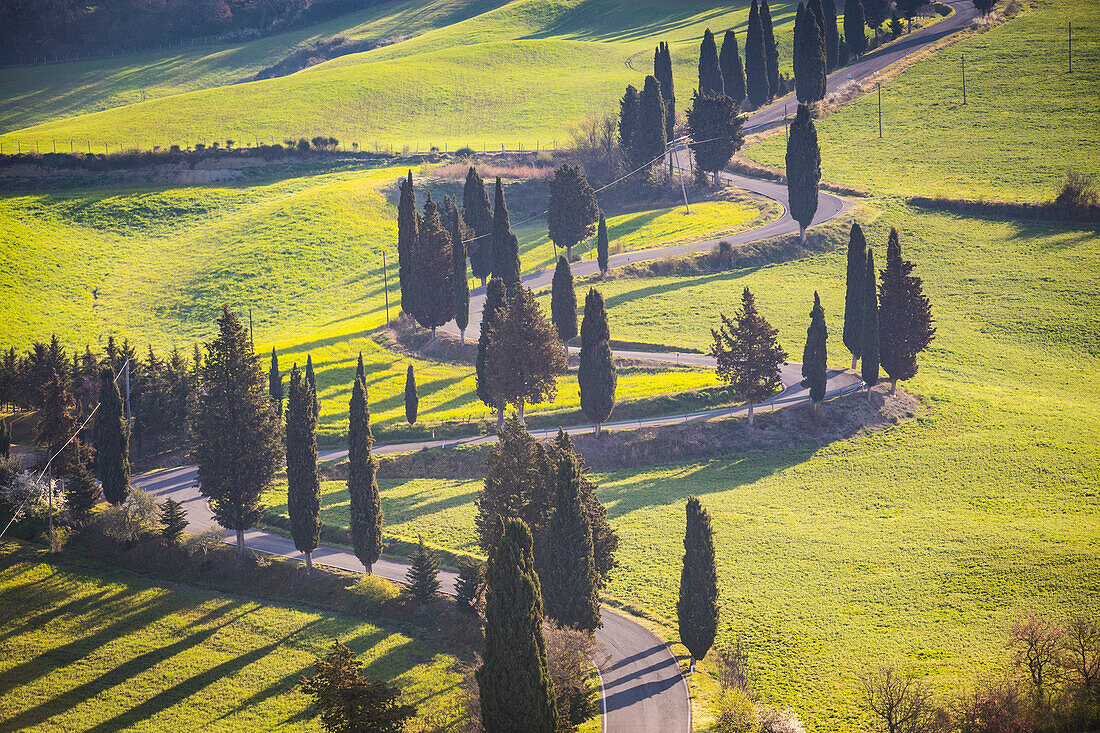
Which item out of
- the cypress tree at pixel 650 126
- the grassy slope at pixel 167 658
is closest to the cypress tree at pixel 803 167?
the cypress tree at pixel 650 126

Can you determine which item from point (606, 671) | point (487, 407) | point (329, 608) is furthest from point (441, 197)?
point (606, 671)

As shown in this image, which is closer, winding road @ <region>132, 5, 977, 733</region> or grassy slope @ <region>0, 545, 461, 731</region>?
winding road @ <region>132, 5, 977, 733</region>

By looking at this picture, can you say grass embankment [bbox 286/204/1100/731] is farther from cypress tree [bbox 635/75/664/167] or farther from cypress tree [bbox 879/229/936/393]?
cypress tree [bbox 635/75/664/167]

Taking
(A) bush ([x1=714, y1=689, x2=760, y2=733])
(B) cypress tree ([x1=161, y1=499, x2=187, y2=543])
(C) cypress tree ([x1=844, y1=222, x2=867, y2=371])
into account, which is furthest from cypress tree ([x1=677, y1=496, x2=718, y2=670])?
(C) cypress tree ([x1=844, y1=222, x2=867, y2=371])

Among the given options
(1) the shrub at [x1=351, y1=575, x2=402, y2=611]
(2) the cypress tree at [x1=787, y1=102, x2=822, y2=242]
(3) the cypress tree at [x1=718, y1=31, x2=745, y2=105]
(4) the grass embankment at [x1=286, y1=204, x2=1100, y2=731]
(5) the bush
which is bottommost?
(4) the grass embankment at [x1=286, y1=204, x2=1100, y2=731]

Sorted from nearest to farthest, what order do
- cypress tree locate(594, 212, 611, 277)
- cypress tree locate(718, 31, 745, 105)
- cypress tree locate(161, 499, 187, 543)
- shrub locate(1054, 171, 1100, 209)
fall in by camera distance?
cypress tree locate(161, 499, 187, 543), cypress tree locate(594, 212, 611, 277), shrub locate(1054, 171, 1100, 209), cypress tree locate(718, 31, 745, 105)

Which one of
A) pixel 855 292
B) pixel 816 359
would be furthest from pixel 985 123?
pixel 816 359

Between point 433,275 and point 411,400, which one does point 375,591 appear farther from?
point 433,275

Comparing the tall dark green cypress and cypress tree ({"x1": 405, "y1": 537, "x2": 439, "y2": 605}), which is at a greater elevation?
the tall dark green cypress
